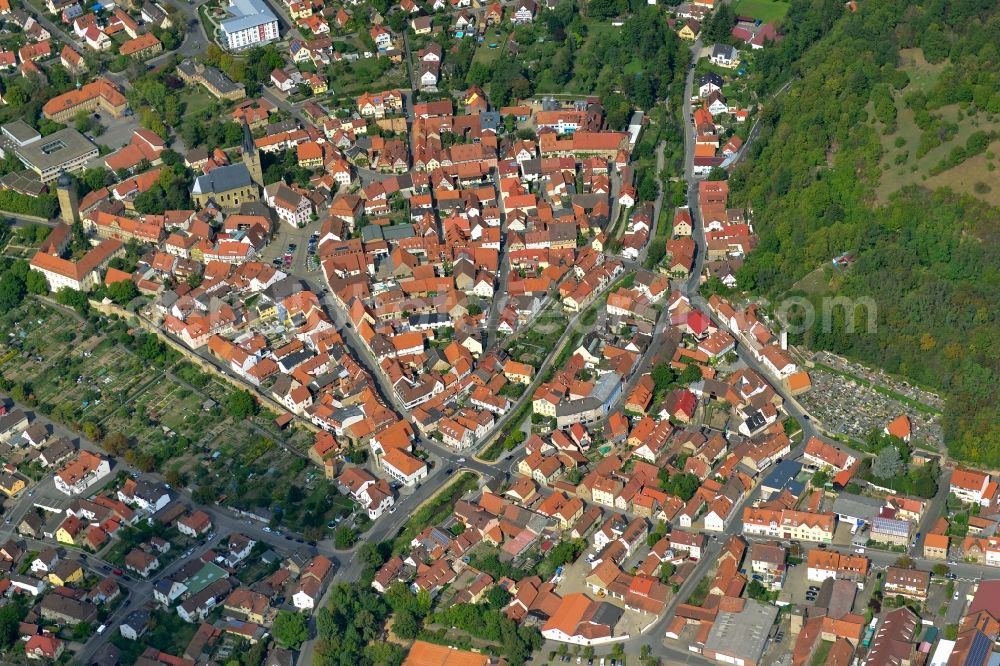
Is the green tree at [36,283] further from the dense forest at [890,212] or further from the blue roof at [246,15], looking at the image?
the dense forest at [890,212]

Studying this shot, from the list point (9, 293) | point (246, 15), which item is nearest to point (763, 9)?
point (246, 15)

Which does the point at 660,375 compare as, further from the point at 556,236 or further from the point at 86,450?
the point at 86,450

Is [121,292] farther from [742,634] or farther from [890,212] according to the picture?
[890,212]

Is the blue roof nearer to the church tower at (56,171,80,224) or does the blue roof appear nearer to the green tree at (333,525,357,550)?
the church tower at (56,171,80,224)

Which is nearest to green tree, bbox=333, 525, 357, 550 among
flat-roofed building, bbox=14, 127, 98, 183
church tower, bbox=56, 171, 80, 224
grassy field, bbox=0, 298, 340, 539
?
grassy field, bbox=0, 298, 340, 539

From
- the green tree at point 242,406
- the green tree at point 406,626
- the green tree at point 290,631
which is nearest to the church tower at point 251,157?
the green tree at point 242,406

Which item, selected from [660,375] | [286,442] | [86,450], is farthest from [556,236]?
[86,450]
